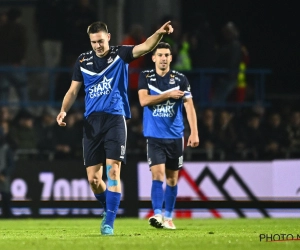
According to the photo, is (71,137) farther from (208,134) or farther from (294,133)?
(294,133)

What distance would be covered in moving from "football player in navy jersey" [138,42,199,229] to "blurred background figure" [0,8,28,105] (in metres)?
7.88

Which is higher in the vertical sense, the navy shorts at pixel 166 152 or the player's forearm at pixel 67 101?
the player's forearm at pixel 67 101

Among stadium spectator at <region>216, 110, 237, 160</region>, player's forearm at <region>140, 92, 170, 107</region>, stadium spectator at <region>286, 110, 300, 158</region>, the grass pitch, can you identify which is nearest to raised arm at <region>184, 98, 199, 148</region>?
player's forearm at <region>140, 92, 170, 107</region>

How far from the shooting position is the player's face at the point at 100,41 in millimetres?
10469

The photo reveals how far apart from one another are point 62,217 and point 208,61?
6.10 m

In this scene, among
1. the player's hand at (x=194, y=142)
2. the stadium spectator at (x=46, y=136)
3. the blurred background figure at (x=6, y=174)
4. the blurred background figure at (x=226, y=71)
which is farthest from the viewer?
the blurred background figure at (x=226, y=71)

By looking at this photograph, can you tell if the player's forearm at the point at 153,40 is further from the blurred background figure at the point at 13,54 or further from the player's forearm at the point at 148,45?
the blurred background figure at the point at 13,54

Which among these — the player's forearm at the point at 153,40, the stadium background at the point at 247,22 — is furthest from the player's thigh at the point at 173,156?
the stadium background at the point at 247,22

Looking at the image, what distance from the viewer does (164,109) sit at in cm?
1249

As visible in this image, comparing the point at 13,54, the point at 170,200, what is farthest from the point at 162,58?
the point at 13,54

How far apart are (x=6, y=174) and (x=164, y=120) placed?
220 inches

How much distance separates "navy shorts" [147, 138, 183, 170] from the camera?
12.3 meters

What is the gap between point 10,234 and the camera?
440 inches

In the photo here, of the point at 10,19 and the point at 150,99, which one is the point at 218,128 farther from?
the point at 150,99
